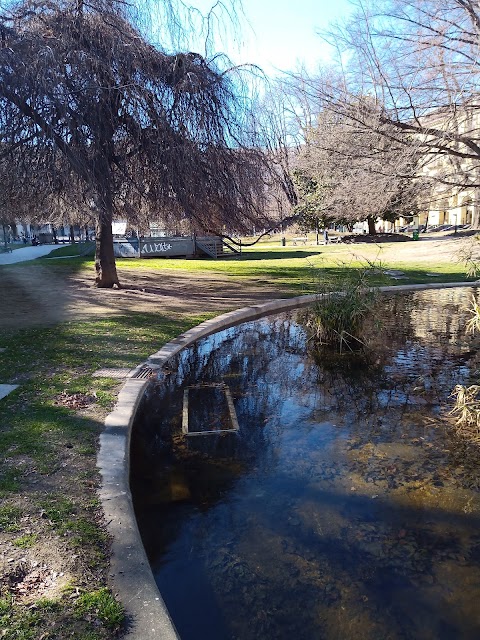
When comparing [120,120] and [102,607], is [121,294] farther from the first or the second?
[102,607]

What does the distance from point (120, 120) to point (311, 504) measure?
8923mm

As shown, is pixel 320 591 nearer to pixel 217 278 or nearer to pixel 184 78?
→ pixel 184 78

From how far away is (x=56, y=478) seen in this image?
3613mm

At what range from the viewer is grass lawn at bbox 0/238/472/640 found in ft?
7.75

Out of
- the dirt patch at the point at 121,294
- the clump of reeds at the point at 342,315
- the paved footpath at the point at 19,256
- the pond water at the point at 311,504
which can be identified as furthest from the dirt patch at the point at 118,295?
the paved footpath at the point at 19,256

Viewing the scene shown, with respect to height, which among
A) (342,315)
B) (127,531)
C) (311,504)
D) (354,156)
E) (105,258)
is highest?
(354,156)

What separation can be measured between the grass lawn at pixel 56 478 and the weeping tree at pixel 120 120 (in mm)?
3155

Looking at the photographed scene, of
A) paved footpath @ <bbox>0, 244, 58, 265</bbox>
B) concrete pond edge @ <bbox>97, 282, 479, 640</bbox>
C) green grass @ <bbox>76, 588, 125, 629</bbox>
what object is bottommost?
concrete pond edge @ <bbox>97, 282, 479, 640</bbox>

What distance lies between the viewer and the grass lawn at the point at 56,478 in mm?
2361

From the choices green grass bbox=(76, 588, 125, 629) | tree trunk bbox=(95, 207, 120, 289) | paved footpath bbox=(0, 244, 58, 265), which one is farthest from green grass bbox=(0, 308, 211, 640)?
paved footpath bbox=(0, 244, 58, 265)

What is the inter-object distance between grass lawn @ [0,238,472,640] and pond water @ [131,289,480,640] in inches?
17.3

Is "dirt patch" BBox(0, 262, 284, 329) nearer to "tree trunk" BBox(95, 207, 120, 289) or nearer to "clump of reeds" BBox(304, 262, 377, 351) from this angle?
"tree trunk" BBox(95, 207, 120, 289)

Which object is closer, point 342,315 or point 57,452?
point 57,452

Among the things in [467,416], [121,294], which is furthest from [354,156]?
[467,416]
